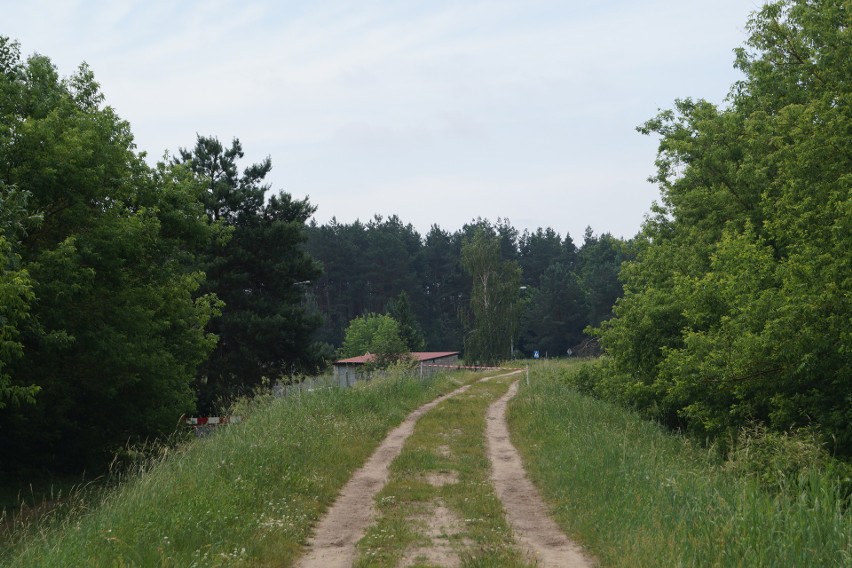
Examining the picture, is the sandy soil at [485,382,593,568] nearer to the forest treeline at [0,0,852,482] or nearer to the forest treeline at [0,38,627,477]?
the forest treeline at [0,0,852,482]

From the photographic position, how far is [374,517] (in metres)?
9.70

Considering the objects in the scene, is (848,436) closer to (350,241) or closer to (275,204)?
(275,204)

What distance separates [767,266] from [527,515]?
10329 mm

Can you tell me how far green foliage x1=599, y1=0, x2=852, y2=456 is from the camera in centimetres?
1454

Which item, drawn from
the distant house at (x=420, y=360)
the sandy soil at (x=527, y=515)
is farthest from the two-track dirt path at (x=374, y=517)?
the distant house at (x=420, y=360)

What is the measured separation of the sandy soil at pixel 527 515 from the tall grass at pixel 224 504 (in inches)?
102

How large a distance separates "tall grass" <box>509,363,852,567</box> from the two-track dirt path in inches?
10.2

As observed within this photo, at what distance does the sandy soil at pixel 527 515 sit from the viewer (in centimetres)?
768

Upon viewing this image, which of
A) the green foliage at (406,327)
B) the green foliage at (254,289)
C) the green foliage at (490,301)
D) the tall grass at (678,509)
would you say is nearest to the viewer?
the tall grass at (678,509)

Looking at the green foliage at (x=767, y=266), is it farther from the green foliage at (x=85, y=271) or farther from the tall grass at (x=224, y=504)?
the green foliage at (x=85, y=271)

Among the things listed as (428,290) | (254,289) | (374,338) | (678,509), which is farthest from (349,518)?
(428,290)

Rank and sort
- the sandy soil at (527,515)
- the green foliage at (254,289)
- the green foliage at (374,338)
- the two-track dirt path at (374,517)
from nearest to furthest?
the sandy soil at (527,515) < the two-track dirt path at (374,517) < the green foliage at (254,289) < the green foliage at (374,338)

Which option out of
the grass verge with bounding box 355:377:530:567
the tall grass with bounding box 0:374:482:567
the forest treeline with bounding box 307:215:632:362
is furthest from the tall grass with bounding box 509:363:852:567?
the forest treeline with bounding box 307:215:632:362

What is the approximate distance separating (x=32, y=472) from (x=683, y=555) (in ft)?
63.4
